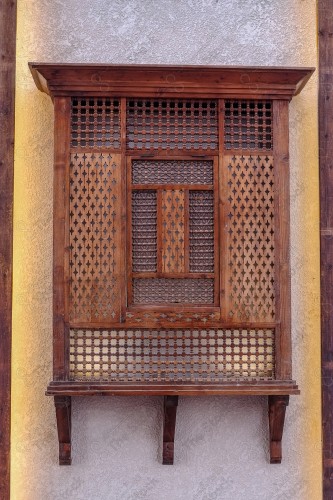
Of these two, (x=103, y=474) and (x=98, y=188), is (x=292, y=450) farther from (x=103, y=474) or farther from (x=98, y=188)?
(x=98, y=188)

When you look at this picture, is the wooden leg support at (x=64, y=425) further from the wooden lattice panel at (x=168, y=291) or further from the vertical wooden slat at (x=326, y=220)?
the vertical wooden slat at (x=326, y=220)

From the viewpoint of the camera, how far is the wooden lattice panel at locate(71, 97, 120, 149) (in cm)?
267

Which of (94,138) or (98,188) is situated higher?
(94,138)

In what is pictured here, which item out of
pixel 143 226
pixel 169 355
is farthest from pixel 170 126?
pixel 169 355

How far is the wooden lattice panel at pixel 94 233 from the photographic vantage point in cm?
→ 264

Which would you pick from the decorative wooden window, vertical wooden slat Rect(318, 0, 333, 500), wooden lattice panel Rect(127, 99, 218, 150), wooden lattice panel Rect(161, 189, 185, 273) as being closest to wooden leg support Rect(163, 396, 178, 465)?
the decorative wooden window

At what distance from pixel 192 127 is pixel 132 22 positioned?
27.5 inches

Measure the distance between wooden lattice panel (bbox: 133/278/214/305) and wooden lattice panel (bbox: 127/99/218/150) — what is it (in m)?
0.66

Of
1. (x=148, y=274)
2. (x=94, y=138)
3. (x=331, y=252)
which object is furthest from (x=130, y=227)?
(x=331, y=252)

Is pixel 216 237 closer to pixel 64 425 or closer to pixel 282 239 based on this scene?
pixel 282 239

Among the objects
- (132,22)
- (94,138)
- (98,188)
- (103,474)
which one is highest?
(132,22)

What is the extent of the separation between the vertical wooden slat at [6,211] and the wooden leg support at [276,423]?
1.35 metres

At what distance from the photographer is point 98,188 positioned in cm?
266

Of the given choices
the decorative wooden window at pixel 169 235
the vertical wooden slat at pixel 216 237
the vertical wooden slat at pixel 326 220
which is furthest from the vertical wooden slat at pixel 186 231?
the vertical wooden slat at pixel 326 220
